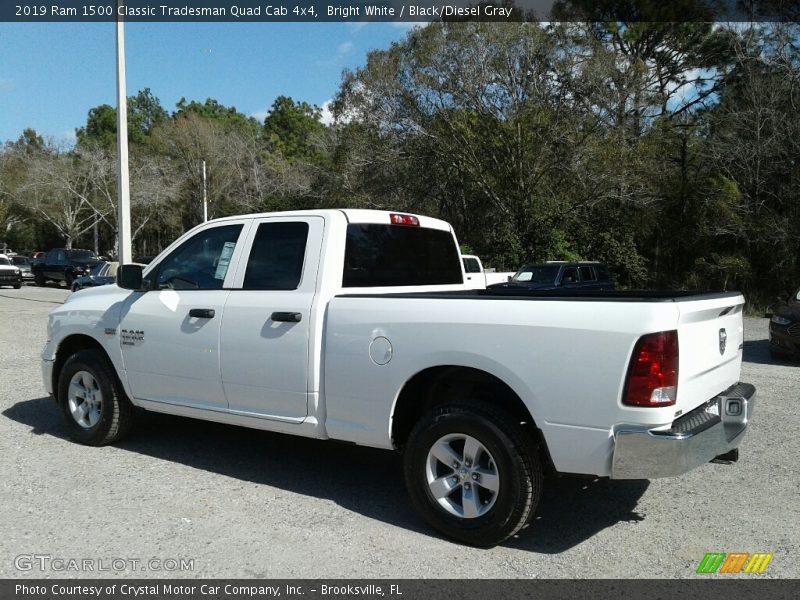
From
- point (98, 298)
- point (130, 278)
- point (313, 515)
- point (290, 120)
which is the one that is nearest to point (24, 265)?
point (98, 298)

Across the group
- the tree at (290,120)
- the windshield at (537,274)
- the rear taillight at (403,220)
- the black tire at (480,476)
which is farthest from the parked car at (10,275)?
the tree at (290,120)

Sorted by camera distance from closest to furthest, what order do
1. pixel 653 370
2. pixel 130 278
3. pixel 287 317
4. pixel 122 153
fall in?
1. pixel 653 370
2. pixel 287 317
3. pixel 130 278
4. pixel 122 153

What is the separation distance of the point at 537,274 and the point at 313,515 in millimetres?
14684

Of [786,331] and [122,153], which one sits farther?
[122,153]

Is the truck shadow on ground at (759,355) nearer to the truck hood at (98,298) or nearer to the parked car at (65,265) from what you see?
the truck hood at (98,298)

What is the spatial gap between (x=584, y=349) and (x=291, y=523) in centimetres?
214

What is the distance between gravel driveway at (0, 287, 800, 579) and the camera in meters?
3.90

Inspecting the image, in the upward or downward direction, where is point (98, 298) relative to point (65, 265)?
downward

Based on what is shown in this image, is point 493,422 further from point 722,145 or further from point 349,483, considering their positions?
point 722,145

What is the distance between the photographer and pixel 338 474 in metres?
5.50

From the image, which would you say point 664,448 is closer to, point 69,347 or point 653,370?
point 653,370

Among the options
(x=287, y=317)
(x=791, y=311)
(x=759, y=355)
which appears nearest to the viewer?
(x=287, y=317)

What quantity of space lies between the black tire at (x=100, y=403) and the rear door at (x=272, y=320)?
138 centimetres
